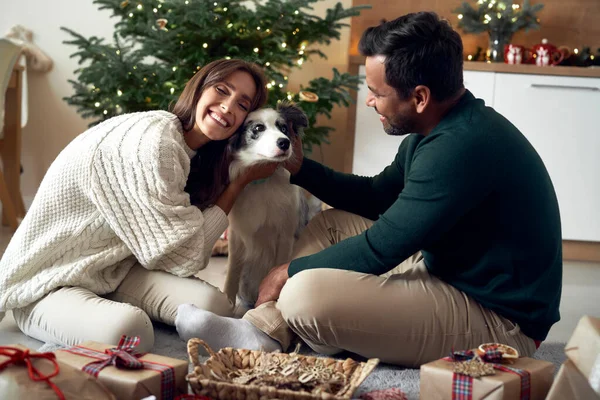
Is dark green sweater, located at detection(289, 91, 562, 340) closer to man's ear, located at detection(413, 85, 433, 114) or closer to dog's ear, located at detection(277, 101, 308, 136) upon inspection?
man's ear, located at detection(413, 85, 433, 114)

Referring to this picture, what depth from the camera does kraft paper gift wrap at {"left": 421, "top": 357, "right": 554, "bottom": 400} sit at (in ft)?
4.28

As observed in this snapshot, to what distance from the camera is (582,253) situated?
13.4ft

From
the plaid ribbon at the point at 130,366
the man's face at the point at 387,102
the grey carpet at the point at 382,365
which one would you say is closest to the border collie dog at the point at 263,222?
the grey carpet at the point at 382,365

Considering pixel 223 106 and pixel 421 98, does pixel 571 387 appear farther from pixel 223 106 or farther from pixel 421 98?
pixel 223 106

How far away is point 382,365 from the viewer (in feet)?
5.89

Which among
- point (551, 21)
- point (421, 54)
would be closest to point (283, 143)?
point (421, 54)

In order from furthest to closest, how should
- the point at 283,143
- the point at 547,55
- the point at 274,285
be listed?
the point at 547,55 → the point at 283,143 → the point at 274,285

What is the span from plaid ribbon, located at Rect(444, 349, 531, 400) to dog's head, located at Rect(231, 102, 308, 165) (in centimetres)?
99

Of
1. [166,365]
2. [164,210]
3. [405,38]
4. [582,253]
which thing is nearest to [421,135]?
[405,38]

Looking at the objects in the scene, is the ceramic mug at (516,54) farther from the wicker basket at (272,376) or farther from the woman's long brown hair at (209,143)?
the wicker basket at (272,376)

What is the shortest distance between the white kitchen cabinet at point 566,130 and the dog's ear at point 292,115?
1.91m

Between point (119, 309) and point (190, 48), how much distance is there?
206 centimetres

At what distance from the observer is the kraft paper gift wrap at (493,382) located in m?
1.31

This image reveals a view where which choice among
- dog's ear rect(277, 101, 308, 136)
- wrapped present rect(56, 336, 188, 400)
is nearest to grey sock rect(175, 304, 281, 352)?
wrapped present rect(56, 336, 188, 400)
